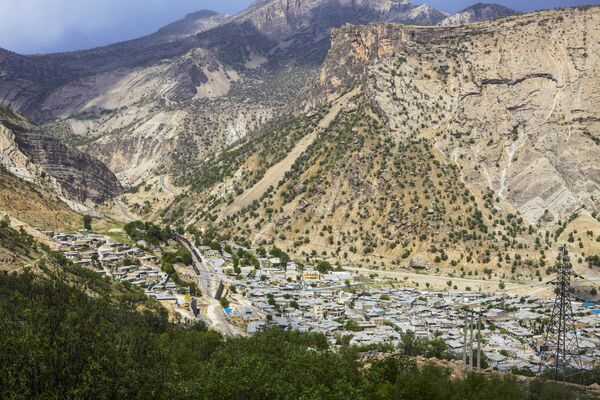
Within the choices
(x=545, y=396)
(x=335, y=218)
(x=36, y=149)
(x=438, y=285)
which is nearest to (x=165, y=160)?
(x=36, y=149)

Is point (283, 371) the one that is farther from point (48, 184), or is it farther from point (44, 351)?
point (48, 184)

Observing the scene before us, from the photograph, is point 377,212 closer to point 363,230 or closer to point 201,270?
point 363,230

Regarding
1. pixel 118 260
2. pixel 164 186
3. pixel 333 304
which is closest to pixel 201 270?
pixel 118 260

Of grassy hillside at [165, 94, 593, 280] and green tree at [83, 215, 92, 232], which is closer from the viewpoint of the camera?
grassy hillside at [165, 94, 593, 280]

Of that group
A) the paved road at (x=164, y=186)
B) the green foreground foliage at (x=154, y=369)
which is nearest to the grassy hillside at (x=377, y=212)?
the paved road at (x=164, y=186)

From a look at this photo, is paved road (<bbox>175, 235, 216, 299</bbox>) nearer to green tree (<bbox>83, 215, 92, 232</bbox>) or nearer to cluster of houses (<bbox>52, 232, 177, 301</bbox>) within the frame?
cluster of houses (<bbox>52, 232, 177, 301</bbox>)

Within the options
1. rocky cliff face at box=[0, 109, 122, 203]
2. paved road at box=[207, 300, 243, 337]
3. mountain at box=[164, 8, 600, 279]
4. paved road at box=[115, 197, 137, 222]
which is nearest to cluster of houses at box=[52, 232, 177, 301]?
paved road at box=[207, 300, 243, 337]
